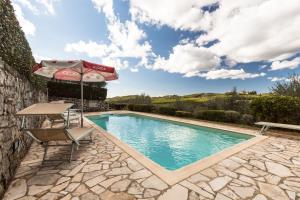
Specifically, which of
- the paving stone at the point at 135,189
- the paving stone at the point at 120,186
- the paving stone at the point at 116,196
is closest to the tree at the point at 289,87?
the paving stone at the point at 135,189

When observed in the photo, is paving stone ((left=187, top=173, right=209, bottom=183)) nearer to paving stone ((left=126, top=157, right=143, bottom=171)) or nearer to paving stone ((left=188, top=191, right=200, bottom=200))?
Answer: paving stone ((left=188, top=191, right=200, bottom=200))

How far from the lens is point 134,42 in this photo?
50.6 feet

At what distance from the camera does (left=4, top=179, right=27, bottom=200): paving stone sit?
8.43ft

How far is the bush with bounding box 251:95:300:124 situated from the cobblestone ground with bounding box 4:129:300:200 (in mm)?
4920

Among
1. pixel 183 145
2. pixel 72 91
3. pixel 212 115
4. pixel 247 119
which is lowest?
pixel 183 145

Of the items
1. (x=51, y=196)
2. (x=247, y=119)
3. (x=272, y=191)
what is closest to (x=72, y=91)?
(x=247, y=119)

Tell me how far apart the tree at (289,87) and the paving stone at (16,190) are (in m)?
13.5

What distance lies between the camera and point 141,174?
3357 millimetres

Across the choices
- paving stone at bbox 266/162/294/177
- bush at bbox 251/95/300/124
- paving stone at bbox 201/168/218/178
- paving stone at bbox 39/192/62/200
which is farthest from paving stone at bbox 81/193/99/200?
bush at bbox 251/95/300/124

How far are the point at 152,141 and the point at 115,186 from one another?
492 centimetres

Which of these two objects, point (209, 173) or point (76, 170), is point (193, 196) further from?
point (76, 170)

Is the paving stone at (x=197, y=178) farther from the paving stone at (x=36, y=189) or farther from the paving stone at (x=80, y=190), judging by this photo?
the paving stone at (x=36, y=189)

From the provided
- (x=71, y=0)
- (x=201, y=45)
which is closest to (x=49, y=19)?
(x=71, y=0)

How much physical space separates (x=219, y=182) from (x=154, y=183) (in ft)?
4.39
